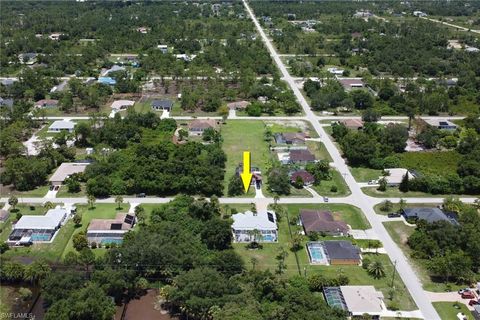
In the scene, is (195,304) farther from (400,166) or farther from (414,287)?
(400,166)

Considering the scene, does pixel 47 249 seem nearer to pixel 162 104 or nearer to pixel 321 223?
pixel 321 223

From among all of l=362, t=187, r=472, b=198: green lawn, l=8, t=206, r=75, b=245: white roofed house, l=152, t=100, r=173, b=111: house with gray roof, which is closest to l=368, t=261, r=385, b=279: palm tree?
l=362, t=187, r=472, b=198: green lawn

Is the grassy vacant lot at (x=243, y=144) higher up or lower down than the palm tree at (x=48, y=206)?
lower down

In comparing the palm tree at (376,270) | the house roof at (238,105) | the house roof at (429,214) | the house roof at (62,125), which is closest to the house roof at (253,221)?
the palm tree at (376,270)

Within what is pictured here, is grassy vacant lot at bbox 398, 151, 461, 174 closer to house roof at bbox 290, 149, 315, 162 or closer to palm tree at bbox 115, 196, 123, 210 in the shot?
house roof at bbox 290, 149, 315, 162

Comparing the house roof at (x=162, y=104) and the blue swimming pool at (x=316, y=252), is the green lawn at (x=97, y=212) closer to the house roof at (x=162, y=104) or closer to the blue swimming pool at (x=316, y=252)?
the blue swimming pool at (x=316, y=252)
